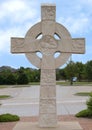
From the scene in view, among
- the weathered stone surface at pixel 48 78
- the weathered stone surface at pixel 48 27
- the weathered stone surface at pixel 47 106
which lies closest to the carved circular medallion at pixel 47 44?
the weathered stone surface at pixel 48 27

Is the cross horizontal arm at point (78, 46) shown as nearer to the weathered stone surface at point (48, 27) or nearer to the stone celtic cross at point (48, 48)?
the stone celtic cross at point (48, 48)

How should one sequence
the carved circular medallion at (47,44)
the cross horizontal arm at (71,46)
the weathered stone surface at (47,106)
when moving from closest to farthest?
the weathered stone surface at (47,106) < the carved circular medallion at (47,44) < the cross horizontal arm at (71,46)

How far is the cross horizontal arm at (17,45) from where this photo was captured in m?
14.2

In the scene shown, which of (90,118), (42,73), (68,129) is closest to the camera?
(68,129)

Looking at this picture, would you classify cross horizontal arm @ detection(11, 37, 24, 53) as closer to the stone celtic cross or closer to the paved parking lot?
the stone celtic cross

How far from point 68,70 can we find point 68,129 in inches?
2297

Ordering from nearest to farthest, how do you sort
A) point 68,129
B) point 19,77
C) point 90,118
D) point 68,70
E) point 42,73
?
point 68,129, point 42,73, point 90,118, point 68,70, point 19,77

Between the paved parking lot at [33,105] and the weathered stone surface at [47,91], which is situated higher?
the weathered stone surface at [47,91]

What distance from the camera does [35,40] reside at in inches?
558

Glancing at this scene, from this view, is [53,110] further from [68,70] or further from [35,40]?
[68,70]

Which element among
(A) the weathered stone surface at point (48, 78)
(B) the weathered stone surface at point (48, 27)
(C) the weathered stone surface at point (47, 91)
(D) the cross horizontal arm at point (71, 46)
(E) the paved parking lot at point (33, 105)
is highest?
(B) the weathered stone surface at point (48, 27)

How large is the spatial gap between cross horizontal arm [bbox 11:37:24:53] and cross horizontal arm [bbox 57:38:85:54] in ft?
4.15

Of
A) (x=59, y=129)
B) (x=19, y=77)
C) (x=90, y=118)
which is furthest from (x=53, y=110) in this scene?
(x=19, y=77)

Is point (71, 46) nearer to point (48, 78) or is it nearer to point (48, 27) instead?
point (48, 27)
